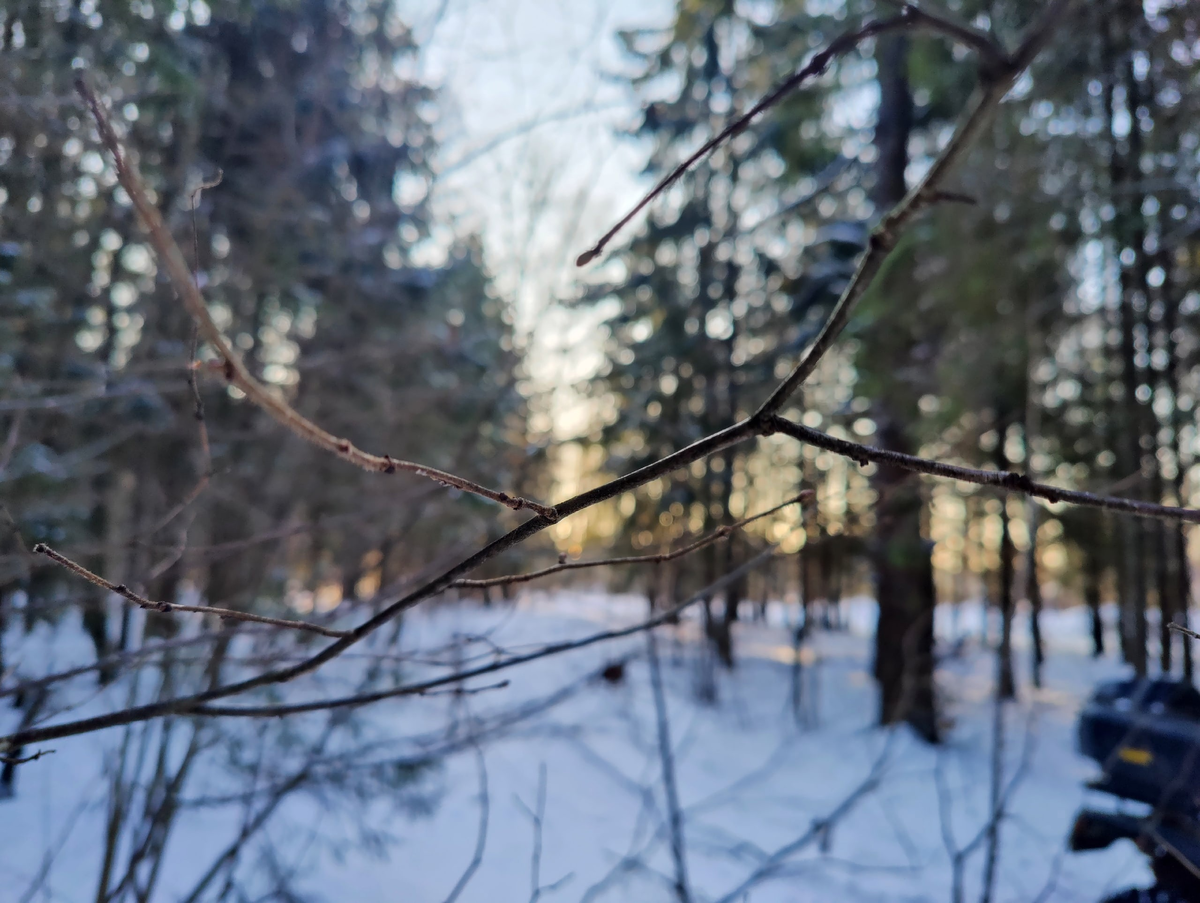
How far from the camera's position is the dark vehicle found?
2.68 m

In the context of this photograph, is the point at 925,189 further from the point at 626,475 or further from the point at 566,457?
the point at 566,457

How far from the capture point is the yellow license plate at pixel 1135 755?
9.77 feet

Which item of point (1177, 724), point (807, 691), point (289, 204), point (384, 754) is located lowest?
point (807, 691)

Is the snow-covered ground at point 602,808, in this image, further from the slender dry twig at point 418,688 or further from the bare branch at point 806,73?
the bare branch at point 806,73

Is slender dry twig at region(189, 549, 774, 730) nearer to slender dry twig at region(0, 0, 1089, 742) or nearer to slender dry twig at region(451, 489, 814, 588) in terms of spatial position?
slender dry twig at region(0, 0, 1089, 742)

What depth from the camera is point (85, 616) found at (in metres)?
4.66

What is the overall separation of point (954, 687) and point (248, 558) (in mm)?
9861

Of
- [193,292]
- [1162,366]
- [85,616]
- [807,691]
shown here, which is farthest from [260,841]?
[1162,366]

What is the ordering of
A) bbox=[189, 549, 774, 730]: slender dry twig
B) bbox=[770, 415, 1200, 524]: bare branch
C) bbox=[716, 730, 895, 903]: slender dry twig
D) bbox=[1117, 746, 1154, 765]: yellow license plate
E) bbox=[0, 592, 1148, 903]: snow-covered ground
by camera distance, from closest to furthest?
1. bbox=[770, 415, 1200, 524]: bare branch
2. bbox=[189, 549, 774, 730]: slender dry twig
3. bbox=[716, 730, 895, 903]: slender dry twig
4. bbox=[1117, 746, 1154, 765]: yellow license plate
5. bbox=[0, 592, 1148, 903]: snow-covered ground

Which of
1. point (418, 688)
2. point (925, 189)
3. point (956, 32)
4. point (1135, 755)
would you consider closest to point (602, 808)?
point (1135, 755)

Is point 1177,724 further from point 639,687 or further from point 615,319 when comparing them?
point 615,319


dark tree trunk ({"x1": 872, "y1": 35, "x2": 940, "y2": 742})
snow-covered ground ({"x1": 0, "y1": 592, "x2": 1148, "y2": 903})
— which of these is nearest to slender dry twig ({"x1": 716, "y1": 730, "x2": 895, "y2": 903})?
snow-covered ground ({"x1": 0, "y1": 592, "x2": 1148, "y2": 903})

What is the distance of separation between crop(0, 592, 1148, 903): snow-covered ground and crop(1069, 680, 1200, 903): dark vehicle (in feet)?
0.96

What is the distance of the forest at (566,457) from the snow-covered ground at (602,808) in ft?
0.15
